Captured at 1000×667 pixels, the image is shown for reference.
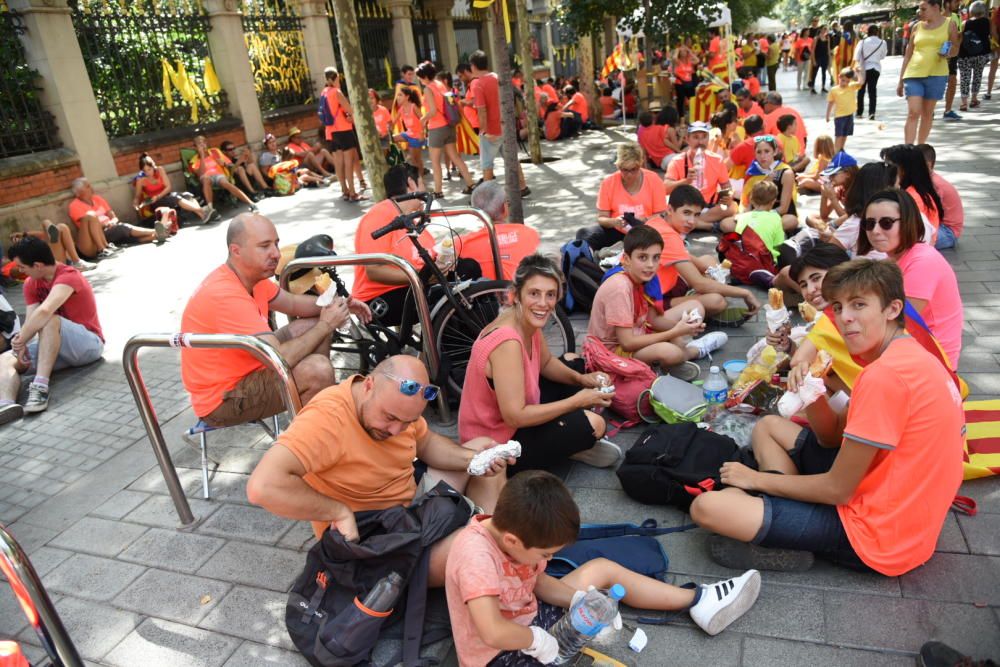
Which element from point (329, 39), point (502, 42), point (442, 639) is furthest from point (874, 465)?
point (329, 39)

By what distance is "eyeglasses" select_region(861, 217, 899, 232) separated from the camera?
3.57 m

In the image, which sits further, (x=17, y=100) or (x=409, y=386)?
(x=17, y=100)

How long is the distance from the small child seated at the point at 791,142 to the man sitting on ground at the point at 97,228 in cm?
856

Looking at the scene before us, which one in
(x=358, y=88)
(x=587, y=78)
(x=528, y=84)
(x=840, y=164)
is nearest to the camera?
(x=840, y=164)

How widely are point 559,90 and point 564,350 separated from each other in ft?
52.3

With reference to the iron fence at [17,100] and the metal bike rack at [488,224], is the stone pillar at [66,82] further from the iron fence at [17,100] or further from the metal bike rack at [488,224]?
the metal bike rack at [488,224]

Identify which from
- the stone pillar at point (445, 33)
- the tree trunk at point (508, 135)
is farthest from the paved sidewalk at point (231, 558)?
the stone pillar at point (445, 33)

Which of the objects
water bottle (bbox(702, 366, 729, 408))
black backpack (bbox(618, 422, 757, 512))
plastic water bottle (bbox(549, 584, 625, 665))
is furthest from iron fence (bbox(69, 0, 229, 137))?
plastic water bottle (bbox(549, 584, 625, 665))

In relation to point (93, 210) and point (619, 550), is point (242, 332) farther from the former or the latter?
point (93, 210)

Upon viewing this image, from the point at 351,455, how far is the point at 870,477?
1.92 metres

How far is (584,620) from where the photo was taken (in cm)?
223

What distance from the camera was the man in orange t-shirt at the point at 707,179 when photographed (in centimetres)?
750

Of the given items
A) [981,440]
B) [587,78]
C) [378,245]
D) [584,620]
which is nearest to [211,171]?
[378,245]

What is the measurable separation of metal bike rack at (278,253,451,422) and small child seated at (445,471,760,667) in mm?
1744
